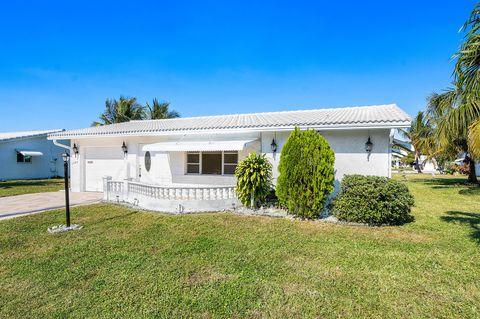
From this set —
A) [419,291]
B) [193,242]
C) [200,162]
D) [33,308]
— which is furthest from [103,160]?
[419,291]

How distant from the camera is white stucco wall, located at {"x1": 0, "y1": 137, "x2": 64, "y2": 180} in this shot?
39.2m

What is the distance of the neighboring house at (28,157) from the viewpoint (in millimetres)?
39188

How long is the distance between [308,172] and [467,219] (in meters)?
9.25

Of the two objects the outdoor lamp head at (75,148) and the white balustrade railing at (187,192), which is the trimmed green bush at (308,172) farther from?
the outdoor lamp head at (75,148)

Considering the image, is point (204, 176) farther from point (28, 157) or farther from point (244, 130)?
point (28, 157)

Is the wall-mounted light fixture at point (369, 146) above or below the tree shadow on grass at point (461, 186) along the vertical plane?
above

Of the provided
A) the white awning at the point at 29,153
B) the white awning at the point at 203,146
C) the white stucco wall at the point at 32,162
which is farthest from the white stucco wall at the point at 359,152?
the white stucco wall at the point at 32,162

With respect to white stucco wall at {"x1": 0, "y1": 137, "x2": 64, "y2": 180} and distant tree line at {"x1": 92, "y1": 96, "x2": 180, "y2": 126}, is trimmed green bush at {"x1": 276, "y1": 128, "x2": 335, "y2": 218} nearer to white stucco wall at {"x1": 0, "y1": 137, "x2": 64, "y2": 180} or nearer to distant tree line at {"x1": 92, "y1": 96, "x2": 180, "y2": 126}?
distant tree line at {"x1": 92, "y1": 96, "x2": 180, "y2": 126}

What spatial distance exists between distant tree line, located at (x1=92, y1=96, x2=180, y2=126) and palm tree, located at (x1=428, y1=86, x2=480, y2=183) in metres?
42.3

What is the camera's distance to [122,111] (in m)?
45.5

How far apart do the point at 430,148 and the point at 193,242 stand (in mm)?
42231

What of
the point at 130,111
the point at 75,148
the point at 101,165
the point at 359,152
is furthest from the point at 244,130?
the point at 130,111

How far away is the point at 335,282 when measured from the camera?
261 inches

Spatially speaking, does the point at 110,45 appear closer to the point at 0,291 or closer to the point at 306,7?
the point at 306,7
